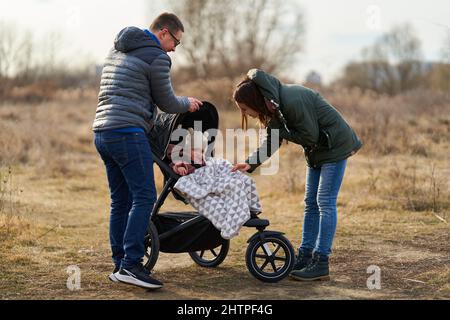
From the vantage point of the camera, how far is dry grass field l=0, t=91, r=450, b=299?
17.0 ft

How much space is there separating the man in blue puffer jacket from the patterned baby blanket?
418 millimetres

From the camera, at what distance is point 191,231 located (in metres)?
5.45

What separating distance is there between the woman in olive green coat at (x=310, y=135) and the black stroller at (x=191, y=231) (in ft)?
0.71

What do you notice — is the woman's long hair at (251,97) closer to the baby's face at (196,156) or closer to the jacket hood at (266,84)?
the jacket hood at (266,84)

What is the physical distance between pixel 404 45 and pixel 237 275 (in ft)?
124

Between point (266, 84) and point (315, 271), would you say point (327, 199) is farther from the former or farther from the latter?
point (266, 84)

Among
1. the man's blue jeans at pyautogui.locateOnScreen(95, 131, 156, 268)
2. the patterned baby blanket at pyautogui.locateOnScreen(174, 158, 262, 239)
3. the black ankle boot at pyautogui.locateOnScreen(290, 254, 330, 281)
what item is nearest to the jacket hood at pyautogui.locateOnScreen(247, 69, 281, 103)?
the patterned baby blanket at pyautogui.locateOnScreen(174, 158, 262, 239)

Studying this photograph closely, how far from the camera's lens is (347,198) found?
370 inches

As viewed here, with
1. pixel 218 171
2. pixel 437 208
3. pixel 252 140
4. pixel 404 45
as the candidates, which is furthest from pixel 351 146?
pixel 404 45

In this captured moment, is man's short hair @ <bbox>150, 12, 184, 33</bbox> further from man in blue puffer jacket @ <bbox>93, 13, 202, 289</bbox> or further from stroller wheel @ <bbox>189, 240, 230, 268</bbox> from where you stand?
stroller wheel @ <bbox>189, 240, 230, 268</bbox>

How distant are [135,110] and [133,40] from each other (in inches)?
18.3

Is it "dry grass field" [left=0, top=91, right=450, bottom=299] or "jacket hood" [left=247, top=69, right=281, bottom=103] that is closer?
"jacket hood" [left=247, top=69, right=281, bottom=103]

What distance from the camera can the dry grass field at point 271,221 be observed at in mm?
5191
